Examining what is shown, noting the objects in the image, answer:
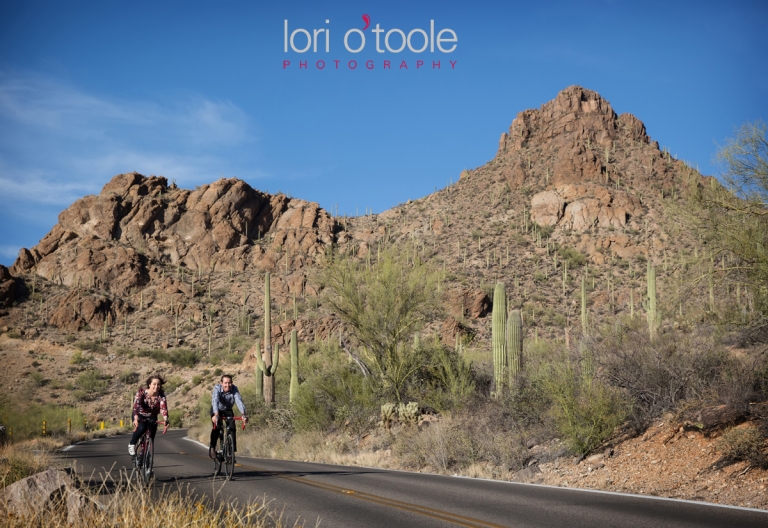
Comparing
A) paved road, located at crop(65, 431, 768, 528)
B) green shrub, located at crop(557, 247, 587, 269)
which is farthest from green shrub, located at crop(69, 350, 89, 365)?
paved road, located at crop(65, 431, 768, 528)

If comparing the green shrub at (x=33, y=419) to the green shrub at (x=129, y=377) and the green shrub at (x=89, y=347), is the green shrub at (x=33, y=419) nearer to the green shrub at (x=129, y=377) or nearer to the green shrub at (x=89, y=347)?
the green shrub at (x=129, y=377)

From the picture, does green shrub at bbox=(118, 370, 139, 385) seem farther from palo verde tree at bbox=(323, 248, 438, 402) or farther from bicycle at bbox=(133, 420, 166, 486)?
bicycle at bbox=(133, 420, 166, 486)

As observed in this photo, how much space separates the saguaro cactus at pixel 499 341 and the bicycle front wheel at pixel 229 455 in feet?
25.7

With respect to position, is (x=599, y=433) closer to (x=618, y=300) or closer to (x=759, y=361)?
(x=759, y=361)

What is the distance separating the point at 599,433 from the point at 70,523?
9910 millimetres

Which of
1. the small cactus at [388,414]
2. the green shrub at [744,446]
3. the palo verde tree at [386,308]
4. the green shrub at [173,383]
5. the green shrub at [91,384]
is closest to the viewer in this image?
the green shrub at [744,446]

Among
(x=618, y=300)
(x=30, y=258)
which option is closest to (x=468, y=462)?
(x=618, y=300)

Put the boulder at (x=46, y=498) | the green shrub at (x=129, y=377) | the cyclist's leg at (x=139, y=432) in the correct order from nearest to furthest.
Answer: the boulder at (x=46, y=498) < the cyclist's leg at (x=139, y=432) < the green shrub at (x=129, y=377)

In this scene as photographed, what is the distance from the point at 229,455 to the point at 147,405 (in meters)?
1.77

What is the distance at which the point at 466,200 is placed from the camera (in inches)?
3095

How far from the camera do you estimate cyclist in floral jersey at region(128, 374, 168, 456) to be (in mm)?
11047

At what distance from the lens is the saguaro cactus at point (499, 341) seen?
18297mm

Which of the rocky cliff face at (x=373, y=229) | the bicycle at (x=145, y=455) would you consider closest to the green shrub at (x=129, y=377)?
the rocky cliff face at (x=373, y=229)

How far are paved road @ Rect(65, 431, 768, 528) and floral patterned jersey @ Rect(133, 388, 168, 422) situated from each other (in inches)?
50.1
